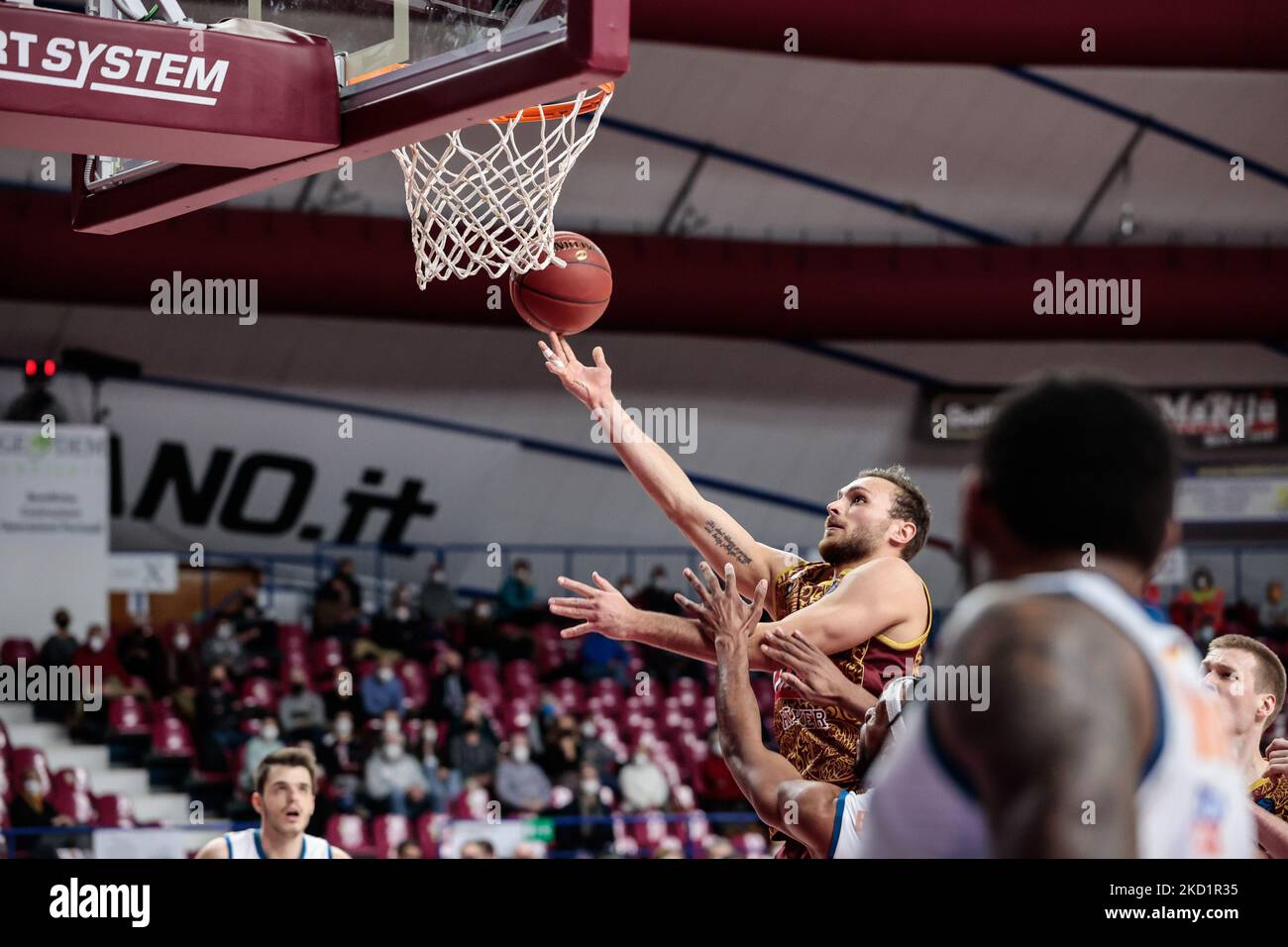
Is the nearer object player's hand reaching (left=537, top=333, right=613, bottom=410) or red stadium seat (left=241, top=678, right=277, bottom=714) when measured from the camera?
player's hand reaching (left=537, top=333, right=613, bottom=410)

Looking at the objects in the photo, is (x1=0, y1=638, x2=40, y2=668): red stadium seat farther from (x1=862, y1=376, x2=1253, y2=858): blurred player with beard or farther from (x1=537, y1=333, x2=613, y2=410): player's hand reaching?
(x1=862, y1=376, x2=1253, y2=858): blurred player with beard

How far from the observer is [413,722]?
12.3 metres

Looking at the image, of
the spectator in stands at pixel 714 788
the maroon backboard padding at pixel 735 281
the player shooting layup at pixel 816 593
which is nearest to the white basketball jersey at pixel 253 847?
the player shooting layup at pixel 816 593

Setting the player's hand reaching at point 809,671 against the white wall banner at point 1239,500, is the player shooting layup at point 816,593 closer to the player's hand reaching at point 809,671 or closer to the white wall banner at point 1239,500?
the player's hand reaching at point 809,671

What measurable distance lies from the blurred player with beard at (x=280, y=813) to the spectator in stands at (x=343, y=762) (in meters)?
5.83

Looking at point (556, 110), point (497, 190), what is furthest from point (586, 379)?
point (556, 110)

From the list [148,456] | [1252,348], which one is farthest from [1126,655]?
[1252,348]

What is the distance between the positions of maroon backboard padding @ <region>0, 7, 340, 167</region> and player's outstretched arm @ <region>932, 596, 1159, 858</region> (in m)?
2.75

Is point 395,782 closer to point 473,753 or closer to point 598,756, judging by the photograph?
point 473,753

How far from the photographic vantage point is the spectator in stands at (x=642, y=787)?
467 inches

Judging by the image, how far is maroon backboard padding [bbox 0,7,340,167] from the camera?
355 centimetres

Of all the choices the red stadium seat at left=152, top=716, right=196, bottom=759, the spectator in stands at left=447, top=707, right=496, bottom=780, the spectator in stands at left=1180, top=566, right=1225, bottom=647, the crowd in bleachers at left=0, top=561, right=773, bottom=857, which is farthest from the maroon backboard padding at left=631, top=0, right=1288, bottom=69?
→ the red stadium seat at left=152, top=716, right=196, bottom=759

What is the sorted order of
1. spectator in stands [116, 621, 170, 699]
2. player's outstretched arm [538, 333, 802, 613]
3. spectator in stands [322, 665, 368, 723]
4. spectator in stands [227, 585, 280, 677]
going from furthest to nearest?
spectator in stands [227, 585, 280, 677] → spectator in stands [116, 621, 170, 699] → spectator in stands [322, 665, 368, 723] → player's outstretched arm [538, 333, 802, 613]
